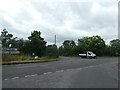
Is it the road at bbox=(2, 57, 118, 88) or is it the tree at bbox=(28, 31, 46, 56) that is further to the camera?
the tree at bbox=(28, 31, 46, 56)

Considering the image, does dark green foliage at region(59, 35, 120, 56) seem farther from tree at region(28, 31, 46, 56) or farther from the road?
the road

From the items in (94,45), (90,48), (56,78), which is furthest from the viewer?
(94,45)

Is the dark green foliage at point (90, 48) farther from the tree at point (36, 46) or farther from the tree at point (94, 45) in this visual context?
the tree at point (36, 46)

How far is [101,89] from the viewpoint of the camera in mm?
11648

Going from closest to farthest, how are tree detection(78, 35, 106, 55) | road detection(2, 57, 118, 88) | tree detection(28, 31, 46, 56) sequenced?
road detection(2, 57, 118, 88)
tree detection(28, 31, 46, 56)
tree detection(78, 35, 106, 55)

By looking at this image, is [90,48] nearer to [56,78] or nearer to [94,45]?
[94,45]

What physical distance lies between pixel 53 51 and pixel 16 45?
28.1 ft

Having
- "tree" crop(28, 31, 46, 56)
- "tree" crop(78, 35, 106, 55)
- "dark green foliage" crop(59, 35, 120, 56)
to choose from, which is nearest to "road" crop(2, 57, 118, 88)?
"tree" crop(28, 31, 46, 56)

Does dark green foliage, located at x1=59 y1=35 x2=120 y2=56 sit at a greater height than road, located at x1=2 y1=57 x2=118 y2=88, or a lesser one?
greater

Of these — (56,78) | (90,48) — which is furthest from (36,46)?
(56,78)

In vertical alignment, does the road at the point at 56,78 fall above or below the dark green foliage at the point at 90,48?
below

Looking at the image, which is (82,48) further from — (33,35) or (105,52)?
(33,35)

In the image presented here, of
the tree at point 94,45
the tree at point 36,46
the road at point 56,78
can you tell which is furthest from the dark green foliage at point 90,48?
the road at point 56,78

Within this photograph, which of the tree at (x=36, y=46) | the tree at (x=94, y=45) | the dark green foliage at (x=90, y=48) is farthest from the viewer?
the tree at (x=94, y=45)
